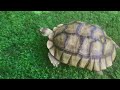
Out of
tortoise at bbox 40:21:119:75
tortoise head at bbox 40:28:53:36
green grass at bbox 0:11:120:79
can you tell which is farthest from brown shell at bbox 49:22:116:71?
tortoise head at bbox 40:28:53:36

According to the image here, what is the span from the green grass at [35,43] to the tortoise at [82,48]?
14 centimetres

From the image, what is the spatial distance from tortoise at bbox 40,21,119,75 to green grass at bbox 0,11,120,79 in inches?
5.7

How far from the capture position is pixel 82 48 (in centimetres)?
399

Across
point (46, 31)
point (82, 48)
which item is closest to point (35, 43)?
point (46, 31)

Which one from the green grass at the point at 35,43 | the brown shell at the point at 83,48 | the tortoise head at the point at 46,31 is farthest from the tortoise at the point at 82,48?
the tortoise head at the point at 46,31

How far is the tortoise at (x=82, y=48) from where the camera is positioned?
3994 millimetres

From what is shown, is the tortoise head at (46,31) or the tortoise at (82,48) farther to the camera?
the tortoise head at (46,31)

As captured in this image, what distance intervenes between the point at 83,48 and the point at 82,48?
1 cm

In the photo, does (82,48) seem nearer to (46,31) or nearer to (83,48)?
(83,48)

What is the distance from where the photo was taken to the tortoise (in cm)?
399

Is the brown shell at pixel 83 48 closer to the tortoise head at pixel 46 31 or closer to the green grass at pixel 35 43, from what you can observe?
the green grass at pixel 35 43

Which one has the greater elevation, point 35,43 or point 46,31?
point 46,31

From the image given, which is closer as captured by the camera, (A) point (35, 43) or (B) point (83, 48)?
(B) point (83, 48)
